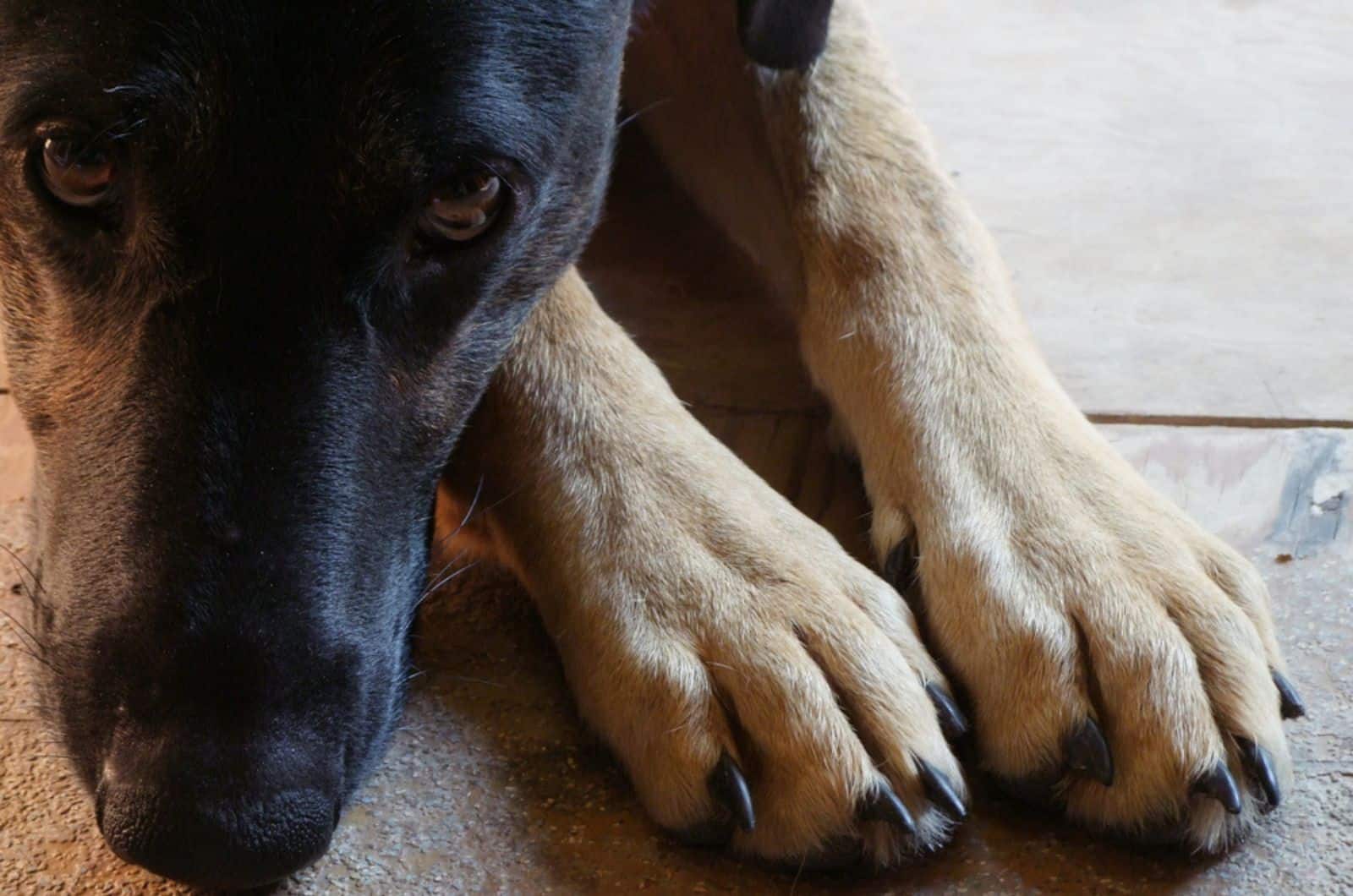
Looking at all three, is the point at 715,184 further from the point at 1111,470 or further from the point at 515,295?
the point at 1111,470

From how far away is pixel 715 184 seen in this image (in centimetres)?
194

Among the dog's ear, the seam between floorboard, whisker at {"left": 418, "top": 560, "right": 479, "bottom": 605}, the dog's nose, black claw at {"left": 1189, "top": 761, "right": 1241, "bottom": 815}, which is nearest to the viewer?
the dog's nose

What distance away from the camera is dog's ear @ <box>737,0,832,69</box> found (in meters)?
1.62

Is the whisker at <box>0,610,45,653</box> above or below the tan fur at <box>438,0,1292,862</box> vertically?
below

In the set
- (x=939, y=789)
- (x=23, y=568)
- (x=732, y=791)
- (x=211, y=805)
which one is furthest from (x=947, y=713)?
(x=23, y=568)

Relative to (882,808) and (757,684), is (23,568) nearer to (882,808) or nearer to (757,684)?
(757,684)

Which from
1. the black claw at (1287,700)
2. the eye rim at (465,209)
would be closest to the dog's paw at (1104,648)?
the black claw at (1287,700)

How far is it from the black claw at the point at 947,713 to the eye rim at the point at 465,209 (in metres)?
0.52

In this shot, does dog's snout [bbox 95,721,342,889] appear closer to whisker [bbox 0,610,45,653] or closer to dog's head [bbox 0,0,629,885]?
dog's head [bbox 0,0,629,885]

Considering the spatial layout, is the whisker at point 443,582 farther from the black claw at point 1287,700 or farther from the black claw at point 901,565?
the black claw at point 1287,700

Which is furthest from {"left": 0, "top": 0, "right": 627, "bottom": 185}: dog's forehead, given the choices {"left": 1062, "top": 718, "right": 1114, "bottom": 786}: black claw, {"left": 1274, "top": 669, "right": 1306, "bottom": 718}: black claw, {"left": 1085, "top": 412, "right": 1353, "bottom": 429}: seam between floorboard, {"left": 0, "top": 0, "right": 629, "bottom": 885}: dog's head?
{"left": 1085, "top": 412, "right": 1353, "bottom": 429}: seam between floorboard

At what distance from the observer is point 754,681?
4.07 feet

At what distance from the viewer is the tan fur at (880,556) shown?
47.9 inches

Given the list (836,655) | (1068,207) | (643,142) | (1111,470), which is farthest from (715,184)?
(836,655)
